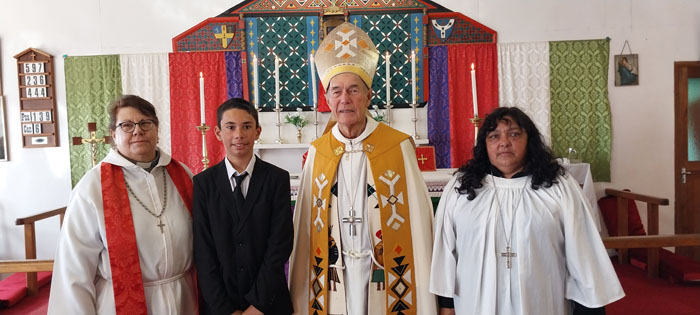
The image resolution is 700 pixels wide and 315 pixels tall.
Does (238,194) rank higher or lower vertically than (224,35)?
lower

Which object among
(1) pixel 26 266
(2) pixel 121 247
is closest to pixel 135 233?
(2) pixel 121 247

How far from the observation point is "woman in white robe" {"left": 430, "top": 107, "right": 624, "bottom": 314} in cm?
192

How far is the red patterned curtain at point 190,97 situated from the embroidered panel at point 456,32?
3.09 metres

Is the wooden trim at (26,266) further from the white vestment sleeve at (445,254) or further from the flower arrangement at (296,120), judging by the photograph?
the flower arrangement at (296,120)

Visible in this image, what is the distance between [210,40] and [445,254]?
5181 millimetres

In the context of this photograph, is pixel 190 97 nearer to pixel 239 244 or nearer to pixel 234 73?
pixel 234 73

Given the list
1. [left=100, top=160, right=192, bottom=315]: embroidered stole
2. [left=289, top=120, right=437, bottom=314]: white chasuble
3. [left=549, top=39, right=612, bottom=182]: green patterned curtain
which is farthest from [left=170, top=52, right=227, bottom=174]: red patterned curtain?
[left=549, top=39, right=612, bottom=182]: green patterned curtain

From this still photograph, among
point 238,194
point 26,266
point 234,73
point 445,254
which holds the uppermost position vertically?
point 234,73

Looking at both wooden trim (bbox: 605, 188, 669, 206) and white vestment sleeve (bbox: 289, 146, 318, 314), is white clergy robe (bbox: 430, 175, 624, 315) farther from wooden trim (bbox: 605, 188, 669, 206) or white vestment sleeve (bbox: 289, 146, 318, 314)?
wooden trim (bbox: 605, 188, 669, 206)

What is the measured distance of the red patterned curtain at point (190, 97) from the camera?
6.07m

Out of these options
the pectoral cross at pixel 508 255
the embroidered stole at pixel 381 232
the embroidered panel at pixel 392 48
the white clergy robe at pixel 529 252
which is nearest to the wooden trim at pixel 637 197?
the embroidered panel at pixel 392 48

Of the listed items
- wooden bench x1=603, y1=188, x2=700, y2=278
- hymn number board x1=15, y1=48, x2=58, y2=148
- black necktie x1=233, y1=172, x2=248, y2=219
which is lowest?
wooden bench x1=603, y1=188, x2=700, y2=278

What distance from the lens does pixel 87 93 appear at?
609 cm

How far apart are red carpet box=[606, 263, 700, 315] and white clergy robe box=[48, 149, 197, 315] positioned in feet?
11.4
